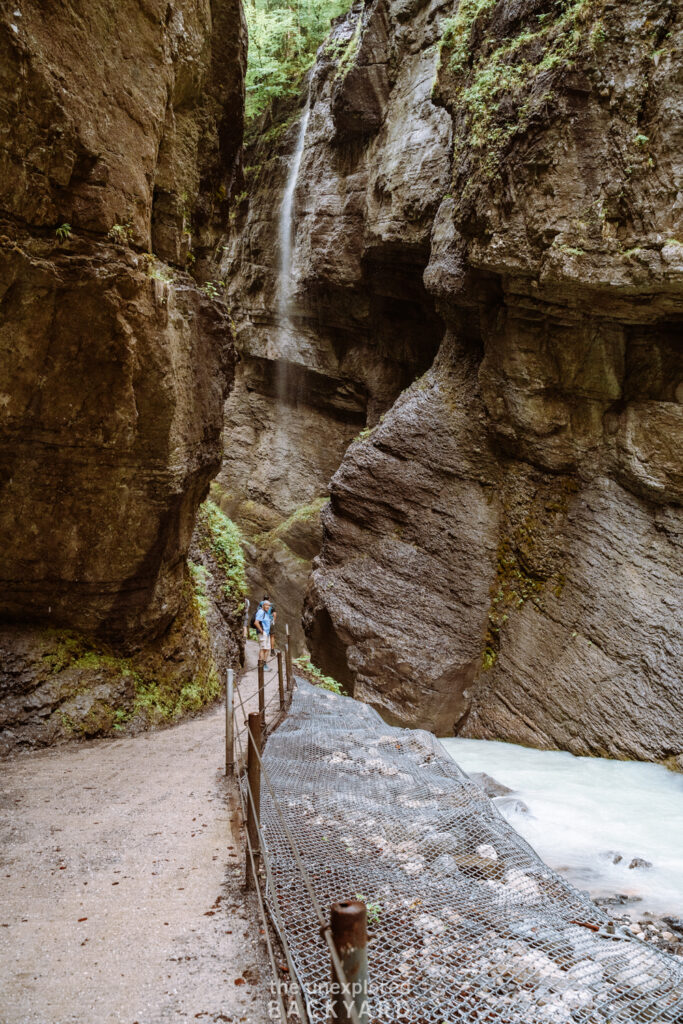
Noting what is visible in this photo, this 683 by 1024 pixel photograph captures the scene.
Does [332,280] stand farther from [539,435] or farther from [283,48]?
[283,48]

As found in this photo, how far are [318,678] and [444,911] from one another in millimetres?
9822

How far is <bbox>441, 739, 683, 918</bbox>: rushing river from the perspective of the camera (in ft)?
20.4

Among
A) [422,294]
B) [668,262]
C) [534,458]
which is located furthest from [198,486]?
[422,294]

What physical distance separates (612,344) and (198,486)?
7.90 metres

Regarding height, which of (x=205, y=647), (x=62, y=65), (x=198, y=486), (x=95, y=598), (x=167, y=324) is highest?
(x=62, y=65)

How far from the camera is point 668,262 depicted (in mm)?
9445

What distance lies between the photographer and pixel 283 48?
76.9 ft

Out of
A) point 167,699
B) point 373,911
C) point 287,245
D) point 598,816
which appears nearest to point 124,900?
point 373,911

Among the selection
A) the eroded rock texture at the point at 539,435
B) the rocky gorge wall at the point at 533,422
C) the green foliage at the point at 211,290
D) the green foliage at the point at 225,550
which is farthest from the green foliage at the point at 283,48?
the green foliage at the point at 211,290

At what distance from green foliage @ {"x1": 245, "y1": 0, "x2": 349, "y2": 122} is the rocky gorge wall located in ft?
27.7

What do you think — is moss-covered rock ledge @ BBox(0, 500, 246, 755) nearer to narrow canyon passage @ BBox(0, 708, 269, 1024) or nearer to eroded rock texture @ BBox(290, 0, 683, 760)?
narrow canyon passage @ BBox(0, 708, 269, 1024)

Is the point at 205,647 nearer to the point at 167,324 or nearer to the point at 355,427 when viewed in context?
the point at 167,324

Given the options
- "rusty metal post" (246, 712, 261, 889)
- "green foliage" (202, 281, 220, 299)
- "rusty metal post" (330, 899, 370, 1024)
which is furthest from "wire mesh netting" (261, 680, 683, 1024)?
"green foliage" (202, 281, 220, 299)

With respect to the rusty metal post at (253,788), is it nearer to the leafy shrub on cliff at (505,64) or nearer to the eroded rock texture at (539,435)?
the eroded rock texture at (539,435)
